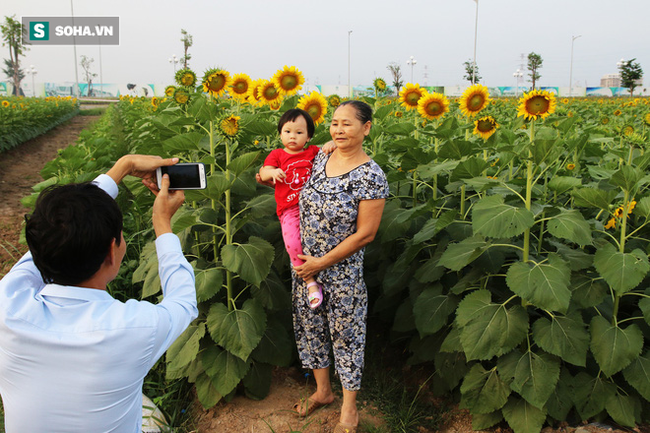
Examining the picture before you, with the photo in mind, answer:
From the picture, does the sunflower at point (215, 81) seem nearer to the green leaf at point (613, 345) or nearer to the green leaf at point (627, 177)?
the green leaf at point (627, 177)

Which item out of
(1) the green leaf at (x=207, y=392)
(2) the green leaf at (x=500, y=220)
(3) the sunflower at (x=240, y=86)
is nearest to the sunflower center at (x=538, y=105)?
(2) the green leaf at (x=500, y=220)

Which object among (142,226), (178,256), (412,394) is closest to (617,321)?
(412,394)

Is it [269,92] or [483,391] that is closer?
[483,391]

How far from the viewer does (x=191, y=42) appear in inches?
153

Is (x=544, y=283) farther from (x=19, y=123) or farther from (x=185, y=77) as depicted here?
(x=19, y=123)

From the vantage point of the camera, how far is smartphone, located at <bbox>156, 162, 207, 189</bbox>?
1.60 meters

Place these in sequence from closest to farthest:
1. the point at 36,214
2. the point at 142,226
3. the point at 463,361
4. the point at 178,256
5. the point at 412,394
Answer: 1. the point at 36,214
2. the point at 178,256
3. the point at 463,361
4. the point at 412,394
5. the point at 142,226

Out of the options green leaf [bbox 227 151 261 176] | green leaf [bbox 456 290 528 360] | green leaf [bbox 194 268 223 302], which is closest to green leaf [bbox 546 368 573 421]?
green leaf [bbox 456 290 528 360]

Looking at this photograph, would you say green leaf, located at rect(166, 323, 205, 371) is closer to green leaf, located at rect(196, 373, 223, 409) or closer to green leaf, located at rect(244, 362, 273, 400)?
green leaf, located at rect(196, 373, 223, 409)

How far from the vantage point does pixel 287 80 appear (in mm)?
3545

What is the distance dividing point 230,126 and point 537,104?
1.56 m

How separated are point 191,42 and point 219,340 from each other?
241 centimetres

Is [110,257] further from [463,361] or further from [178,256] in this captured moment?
[463,361]

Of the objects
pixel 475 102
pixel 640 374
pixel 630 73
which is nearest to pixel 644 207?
pixel 640 374
